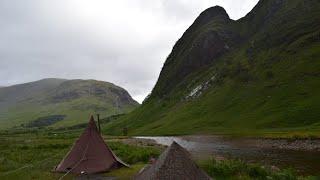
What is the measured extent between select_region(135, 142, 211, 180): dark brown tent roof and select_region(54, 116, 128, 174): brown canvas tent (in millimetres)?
18766

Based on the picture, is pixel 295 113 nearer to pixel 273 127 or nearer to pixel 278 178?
pixel 273 127

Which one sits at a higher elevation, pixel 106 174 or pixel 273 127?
pixel 273 127

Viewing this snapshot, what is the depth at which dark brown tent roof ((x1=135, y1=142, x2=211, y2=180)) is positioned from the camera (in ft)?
88.9

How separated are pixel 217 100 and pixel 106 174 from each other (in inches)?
5581

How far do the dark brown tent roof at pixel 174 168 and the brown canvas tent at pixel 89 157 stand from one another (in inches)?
739

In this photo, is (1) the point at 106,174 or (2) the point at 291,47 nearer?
(1) the point at 106,174

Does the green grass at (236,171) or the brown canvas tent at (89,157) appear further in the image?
the brown canvas tent at (89,157)

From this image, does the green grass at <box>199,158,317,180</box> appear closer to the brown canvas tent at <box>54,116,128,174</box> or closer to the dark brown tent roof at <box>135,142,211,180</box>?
the brown canvas tent at <box>54,116,128,174</box>

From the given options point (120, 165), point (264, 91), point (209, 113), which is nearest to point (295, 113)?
point (264, 91)

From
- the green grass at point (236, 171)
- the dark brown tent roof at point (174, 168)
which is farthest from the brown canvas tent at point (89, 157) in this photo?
the dark brown tent roof at point (174, 168)

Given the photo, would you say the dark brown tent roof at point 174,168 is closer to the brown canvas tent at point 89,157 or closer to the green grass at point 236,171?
the green grass at point 236,171

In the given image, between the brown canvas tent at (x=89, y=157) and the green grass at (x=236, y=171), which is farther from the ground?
the brown canvas tent at (x=89, y=157)

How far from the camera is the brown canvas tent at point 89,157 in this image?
46094mm

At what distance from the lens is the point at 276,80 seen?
168m
